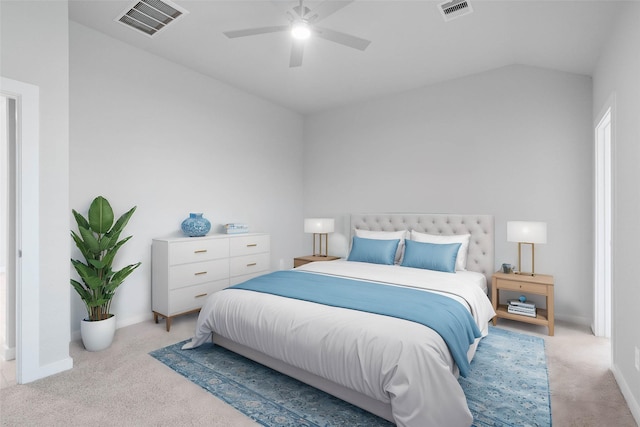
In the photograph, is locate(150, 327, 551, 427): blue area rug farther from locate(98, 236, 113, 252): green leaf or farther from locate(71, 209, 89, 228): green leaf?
locate(71, 209, 89, 228): green leaf

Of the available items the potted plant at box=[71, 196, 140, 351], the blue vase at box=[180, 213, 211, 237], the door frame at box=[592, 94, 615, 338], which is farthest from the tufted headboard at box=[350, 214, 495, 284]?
the potted plant at box=[71, 196, 140, 351]

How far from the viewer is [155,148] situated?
375 centimetres

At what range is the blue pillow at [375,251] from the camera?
4012 mm

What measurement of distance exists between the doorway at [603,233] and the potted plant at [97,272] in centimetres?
458

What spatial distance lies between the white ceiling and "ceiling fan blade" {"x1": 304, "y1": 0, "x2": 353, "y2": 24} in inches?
19.5

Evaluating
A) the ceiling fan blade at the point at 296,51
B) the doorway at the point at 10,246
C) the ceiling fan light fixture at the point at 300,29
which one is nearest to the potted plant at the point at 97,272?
the doorway at the point at 10,246

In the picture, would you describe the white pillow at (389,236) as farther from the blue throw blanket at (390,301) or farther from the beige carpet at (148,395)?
the beige carpet at (148,395)

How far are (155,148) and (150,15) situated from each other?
4.45ft

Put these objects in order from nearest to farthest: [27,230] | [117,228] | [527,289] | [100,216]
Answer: [27,230] < [100,216] < [117,228] < [527,289]

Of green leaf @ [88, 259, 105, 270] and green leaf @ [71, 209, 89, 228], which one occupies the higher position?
green leaf @ [71, 209, 89, 228]

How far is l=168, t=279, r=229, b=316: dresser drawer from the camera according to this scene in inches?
137

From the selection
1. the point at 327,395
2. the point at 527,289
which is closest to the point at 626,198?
the point at 527,289

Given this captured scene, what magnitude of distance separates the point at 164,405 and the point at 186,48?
132 inches

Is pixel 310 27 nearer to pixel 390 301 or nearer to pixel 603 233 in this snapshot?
pixel 390 301
